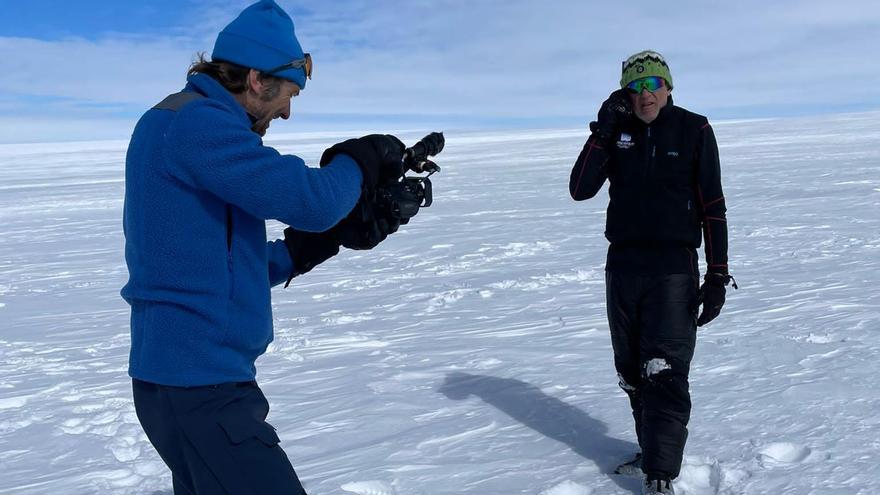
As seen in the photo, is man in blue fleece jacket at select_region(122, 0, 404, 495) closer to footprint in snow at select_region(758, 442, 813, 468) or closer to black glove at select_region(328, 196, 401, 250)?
black glove at select_region(328, 196, 401, 250)

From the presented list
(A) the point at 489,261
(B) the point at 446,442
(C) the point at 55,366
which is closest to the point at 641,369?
(B) the point at 446,442

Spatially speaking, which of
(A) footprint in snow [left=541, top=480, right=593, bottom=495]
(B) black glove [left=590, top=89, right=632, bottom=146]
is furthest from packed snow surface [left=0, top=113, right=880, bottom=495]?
(B) black glove [left=590, top=89, right=632, bottom=146]

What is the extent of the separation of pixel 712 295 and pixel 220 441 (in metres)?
2.17

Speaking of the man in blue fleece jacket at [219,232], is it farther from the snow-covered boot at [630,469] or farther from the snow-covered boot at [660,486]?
the snow-covered boot at [630,469]

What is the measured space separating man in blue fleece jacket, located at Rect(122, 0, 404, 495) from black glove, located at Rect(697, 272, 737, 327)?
185 cm

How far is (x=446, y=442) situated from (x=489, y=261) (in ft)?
17.0

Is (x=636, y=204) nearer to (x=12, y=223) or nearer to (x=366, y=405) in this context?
(x=366, y=405)

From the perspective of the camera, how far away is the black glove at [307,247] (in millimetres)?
2115

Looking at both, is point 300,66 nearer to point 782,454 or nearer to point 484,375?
point 782,454

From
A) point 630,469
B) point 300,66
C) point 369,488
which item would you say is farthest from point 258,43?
point 630,469

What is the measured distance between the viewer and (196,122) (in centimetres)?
152

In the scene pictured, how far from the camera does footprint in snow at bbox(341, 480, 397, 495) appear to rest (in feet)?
10.8

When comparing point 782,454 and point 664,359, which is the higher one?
point 664,359

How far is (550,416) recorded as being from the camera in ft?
13.4
